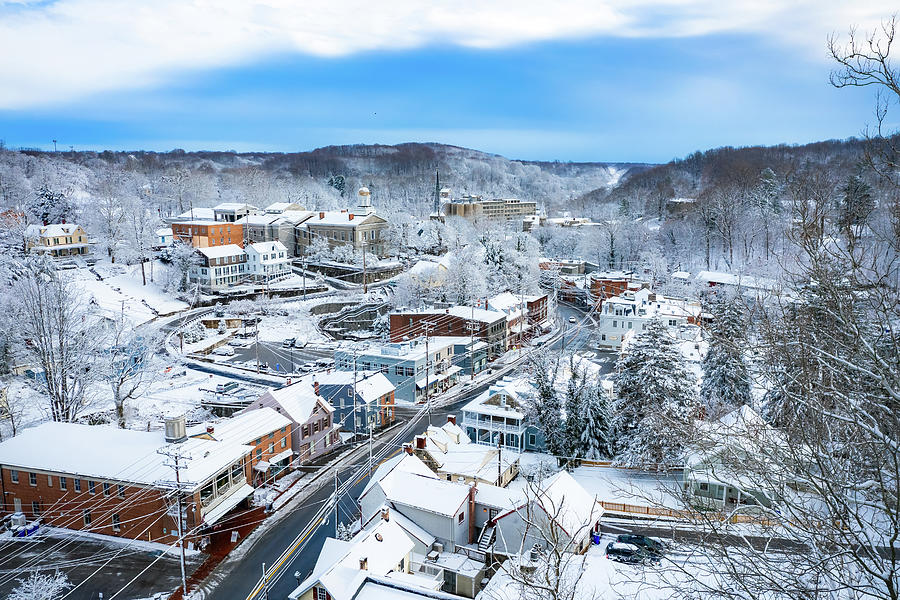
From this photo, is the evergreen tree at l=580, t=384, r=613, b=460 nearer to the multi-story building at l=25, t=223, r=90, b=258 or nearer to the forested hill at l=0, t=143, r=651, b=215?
the multi-story building at l=25, t=223, r=90, b=258

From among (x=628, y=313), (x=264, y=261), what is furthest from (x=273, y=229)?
(x=628, y=313)

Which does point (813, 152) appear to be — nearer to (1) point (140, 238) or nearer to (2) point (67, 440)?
(1) point (140, 238)

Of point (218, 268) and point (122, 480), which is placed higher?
point (218, 268)

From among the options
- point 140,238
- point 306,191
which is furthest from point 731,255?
point 306,191

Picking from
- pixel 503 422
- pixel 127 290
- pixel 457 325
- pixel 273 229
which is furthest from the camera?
pixel 273 229

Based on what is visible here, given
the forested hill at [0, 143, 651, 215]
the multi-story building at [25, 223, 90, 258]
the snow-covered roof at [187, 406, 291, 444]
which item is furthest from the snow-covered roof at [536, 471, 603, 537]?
the forested hill at [0, 143, 651, 215]

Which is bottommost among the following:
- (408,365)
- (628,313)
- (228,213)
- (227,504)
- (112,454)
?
(227,504)

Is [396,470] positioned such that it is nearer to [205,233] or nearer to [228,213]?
[205,233]

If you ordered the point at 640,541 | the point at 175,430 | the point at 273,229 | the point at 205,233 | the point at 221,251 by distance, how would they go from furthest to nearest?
the point at 273,229
the point at 205,233
the point at 221,251
the point at 175,430
the point at 640,541

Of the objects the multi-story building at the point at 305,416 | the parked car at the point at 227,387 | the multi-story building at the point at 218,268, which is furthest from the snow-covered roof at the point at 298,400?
the multi-story building at the point at 218,268
